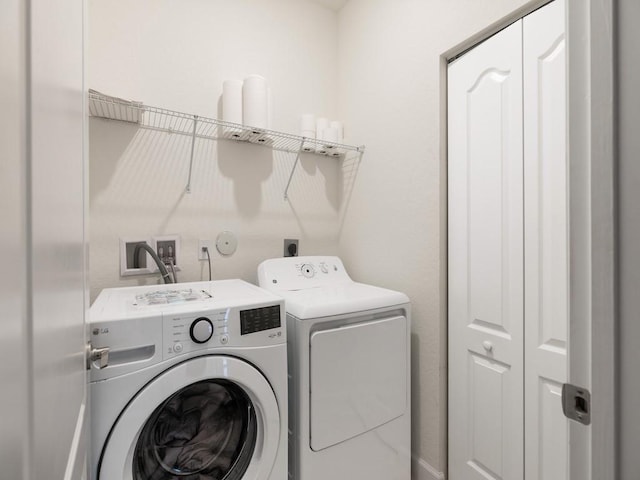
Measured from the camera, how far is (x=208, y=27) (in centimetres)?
174

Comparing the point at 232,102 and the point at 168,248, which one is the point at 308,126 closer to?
the point at 232,102

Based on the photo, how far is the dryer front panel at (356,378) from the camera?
48.9 inches

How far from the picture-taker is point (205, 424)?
1141mm

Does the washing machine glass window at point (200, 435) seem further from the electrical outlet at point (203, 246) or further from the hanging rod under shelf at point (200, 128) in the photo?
the hanging rod under shelf at point (200, 128)

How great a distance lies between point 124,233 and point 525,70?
184cm

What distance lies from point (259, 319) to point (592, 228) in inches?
37.7

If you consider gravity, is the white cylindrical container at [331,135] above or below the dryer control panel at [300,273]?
above

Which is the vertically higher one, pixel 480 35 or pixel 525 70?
pixel 480 35

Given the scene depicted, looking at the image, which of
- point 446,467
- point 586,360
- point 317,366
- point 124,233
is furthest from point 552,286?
point 124,233

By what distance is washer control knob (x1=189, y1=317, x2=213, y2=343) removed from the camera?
1.01 m

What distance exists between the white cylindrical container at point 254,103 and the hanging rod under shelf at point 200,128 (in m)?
0.05

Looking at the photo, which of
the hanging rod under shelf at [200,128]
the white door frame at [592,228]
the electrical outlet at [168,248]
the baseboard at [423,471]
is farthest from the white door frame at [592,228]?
the electrical outlet at [168,248]

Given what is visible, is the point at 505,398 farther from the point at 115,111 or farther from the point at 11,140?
the point at 115,111

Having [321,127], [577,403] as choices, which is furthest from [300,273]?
[577,403]
